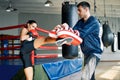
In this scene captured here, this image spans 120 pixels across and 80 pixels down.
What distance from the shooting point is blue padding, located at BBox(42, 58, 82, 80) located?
4.51 metres

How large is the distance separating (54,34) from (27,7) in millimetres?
12085

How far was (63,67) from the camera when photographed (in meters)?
5.55

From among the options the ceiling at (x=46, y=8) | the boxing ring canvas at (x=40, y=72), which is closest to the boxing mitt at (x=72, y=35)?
the boxing ring canvas at (x=40, y=72)

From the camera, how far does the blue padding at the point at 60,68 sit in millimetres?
4508

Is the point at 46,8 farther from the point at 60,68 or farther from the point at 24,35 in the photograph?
the point at 24,35

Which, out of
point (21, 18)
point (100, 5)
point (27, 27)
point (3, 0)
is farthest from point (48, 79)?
point (21, 18)

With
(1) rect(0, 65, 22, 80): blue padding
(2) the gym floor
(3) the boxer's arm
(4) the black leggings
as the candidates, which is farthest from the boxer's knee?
(2) the gym floor

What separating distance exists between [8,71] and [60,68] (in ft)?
4.45

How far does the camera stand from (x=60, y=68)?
5.27m

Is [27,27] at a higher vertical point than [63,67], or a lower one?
higher

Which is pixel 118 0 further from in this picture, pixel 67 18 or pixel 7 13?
pixel 67 18

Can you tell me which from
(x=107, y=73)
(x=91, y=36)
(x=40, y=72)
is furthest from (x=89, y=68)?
(x=107, y=73)

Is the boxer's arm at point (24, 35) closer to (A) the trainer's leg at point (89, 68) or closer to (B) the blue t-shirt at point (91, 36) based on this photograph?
(B) the blue t-shirt at point (91, 36)

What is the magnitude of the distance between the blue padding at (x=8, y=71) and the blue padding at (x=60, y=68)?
1.66 feet
